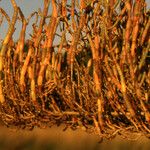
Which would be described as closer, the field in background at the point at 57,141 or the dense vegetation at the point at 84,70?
the dense vegetation at the point at 84,70

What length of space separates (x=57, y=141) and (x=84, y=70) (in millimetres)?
665

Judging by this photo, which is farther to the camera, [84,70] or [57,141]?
[57,141]

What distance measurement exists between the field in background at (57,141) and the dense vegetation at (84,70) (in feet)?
0.35

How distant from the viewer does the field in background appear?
269 cm

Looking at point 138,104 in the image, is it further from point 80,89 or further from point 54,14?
point 54,14

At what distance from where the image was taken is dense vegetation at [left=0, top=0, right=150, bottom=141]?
2.23 meters

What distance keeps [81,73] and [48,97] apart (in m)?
0.35

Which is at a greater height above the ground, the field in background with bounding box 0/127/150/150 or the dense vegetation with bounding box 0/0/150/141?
the dense vegetation with bounding box 0/0/150/141

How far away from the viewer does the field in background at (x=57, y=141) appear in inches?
106

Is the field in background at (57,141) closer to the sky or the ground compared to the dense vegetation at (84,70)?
closer to the ground

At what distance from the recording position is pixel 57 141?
2906 millimetres

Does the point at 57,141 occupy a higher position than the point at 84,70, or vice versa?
the point at 84,70

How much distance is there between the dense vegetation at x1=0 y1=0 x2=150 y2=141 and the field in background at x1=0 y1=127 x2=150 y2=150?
108 mm

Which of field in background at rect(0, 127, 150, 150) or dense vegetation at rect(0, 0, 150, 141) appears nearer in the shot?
dense vegetation at rect(0, 0, 150, 141)
